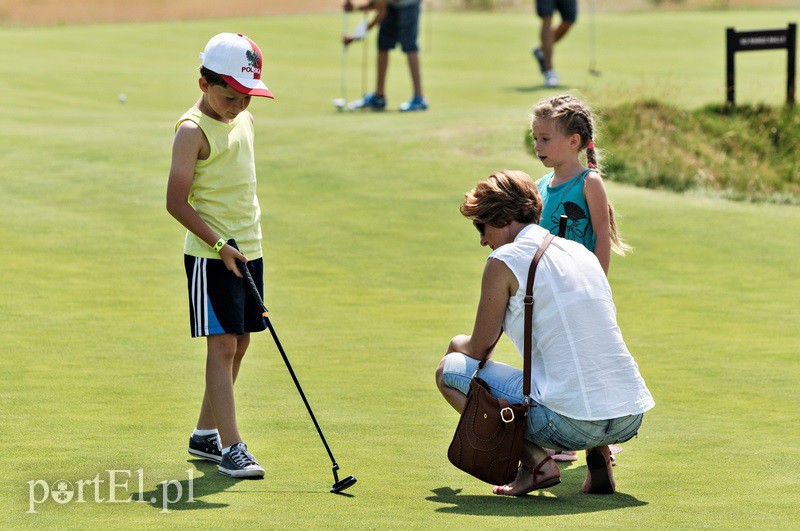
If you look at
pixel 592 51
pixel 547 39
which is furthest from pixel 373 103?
pixel 592 51

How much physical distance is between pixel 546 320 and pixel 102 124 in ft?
35.2

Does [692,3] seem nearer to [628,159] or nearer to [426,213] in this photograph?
[628,159]

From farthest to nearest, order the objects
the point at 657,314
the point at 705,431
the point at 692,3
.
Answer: the point at 692,3 → the point at 657,314 → the point at 705,431

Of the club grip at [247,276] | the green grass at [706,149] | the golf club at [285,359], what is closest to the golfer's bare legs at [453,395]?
the golf club at [285,359]

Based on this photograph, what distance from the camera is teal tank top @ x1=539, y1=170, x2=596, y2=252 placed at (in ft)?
18.7

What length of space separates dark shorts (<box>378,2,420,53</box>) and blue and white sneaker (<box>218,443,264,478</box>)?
427 inches

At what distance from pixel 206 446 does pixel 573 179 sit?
1979mm

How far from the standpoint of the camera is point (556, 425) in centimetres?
503

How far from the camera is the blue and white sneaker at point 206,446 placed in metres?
5.65

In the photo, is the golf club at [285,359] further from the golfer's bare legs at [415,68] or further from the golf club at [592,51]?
the golf club at [592,51]

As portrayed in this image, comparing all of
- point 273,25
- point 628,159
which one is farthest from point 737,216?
point 273,25

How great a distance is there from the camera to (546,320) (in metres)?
5.01

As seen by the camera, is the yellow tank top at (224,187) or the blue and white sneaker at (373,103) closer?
the yellow tank top at (224,187)

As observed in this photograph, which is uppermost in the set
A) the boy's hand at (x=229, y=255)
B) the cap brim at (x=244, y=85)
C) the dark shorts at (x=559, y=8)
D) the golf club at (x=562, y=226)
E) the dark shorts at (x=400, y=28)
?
the dark shorts at (x=559, y=8)
